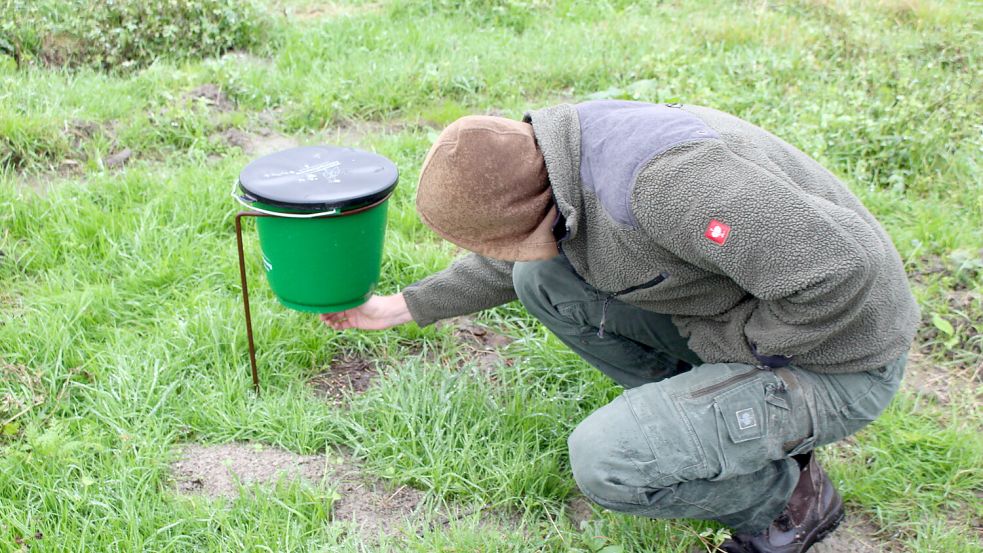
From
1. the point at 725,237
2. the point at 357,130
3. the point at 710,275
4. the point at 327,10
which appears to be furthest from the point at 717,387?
the point at 327,10

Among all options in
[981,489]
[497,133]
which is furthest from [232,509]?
[981,489]

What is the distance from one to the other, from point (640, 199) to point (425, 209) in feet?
1.47

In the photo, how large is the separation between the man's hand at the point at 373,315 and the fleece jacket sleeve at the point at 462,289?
0.13 feet

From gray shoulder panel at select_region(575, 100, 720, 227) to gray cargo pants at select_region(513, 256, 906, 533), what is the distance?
46cm

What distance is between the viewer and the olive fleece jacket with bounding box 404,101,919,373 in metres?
1.72

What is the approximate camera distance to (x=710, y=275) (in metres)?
1.94

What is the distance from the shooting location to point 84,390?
2613 mm

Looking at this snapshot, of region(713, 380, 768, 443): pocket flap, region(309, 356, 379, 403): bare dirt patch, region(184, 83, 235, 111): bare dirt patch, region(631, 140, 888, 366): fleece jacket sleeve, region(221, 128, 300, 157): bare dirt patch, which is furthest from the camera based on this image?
region(184, 83, 235, 111): bare dirt patch

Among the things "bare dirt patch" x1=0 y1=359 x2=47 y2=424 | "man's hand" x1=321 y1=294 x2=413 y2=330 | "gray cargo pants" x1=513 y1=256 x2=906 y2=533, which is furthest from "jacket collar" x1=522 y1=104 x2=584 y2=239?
"bare dirt patch" x1=0 y1=359 x2=47 y2=424

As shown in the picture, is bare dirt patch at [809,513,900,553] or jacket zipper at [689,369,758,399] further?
bare dirt patch at [809,513,900,553]

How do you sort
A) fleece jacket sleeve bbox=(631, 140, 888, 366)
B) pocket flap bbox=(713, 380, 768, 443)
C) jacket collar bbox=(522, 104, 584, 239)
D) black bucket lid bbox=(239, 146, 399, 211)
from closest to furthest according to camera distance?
fleece jacket sleeve bbox=(631, 140, 888, 366) < jacket collar bbox=(522, 104, 584, 239) < pocket flap bbox=(713, 380, 768, 443) < black bucket lid bbox=(239, 146, 399, 211)

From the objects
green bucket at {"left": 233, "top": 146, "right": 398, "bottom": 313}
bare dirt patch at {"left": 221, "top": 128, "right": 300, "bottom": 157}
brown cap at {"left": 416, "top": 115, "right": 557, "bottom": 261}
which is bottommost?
bare dirt patch at {"left": 221, "top": 128, "right": 300, "bottom": 157}

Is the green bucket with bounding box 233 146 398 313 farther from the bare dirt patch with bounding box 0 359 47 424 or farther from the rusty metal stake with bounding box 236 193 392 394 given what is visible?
the bare dirt patch with bounding box 0 359 47 424

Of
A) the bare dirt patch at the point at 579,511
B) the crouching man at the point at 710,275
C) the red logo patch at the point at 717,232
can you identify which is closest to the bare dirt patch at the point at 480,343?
the bare dirt patch at the point at 579,511
